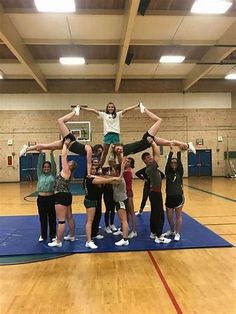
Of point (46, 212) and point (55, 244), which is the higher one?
point (46, 212)

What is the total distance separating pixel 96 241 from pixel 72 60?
10564 millimetres

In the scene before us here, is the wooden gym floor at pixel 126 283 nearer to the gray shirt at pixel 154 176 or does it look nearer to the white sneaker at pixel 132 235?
the white sneaker at pixel 132 235

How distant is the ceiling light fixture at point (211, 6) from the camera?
369 inches

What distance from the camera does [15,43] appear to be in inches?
459

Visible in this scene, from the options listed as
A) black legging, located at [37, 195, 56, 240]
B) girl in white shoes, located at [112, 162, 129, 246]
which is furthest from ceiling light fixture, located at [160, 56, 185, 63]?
black legging, located at [37, 195, 56, 240]

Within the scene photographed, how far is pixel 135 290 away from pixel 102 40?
10.5 m

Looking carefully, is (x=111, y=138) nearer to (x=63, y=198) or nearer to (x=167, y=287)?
(x=63, y=198)

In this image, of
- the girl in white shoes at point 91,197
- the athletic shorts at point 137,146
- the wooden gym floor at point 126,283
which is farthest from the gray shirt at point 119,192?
the wooden gym floor at point 126,283

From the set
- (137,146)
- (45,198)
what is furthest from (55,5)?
(45,198)

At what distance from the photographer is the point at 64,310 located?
324 centimetres

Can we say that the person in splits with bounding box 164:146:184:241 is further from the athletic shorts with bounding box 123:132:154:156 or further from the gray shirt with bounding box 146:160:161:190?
the athletic shorts with bounding box 123:132:154:156

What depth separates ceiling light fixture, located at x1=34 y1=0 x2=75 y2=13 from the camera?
9320 mm

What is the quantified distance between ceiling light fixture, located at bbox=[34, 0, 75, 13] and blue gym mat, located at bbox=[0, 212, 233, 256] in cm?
602

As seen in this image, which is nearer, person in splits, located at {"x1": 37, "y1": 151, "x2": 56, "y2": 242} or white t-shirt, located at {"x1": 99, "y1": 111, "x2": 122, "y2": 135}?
person in splits, located at {"x1": 37, "y1": 151, "x2": 56, "y2": 242}
